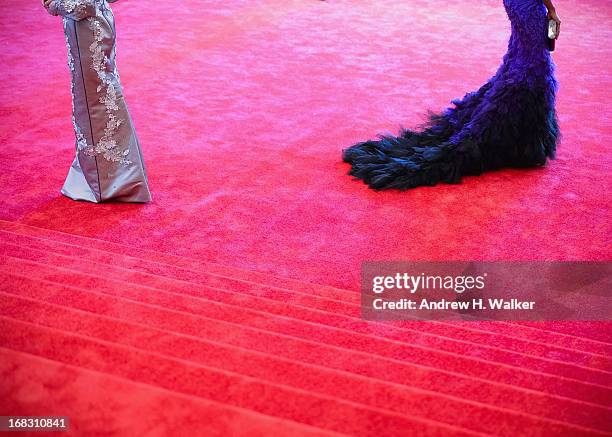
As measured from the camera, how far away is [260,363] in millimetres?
1528

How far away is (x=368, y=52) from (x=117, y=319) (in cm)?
456

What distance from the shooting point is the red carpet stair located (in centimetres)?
128

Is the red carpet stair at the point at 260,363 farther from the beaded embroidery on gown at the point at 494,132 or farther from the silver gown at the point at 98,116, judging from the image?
the beaded embroidery on gown at the point at 494,132

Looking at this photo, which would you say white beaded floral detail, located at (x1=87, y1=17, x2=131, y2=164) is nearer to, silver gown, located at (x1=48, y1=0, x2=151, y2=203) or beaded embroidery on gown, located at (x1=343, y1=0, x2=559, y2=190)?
silver gown, located at (x1=48, y1=0, x2=151, y2=203)

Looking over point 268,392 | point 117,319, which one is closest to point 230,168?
point 117,319

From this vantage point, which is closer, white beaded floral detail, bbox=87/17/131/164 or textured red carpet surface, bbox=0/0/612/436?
textured red carpet surface, bbox=0/0/612/436

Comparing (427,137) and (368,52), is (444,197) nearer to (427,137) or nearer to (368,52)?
(427,137)

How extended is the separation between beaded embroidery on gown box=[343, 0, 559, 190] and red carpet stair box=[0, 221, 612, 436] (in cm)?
135

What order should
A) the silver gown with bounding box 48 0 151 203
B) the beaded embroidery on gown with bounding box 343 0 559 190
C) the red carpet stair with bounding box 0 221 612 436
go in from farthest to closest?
1. the beaded embroidery on gown with bounding box 343 0 559 190
2. the silver gown with bounding box 48 0 151 203
3. the red carpet stair with bounding box 0 221 612 436

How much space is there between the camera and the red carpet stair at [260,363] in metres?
1.28

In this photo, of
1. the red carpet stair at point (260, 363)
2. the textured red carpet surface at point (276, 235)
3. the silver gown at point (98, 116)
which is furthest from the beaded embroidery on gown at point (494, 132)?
the red carpet stair at point (260, 363)

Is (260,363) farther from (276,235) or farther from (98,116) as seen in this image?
(98,116)

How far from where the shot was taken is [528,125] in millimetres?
3475

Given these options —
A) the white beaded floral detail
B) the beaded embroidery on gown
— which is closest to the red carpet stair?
the white beaded floral detail
